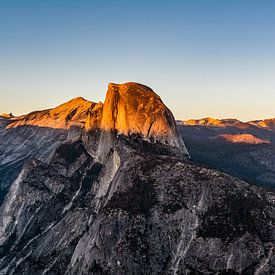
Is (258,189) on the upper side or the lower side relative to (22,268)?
upper

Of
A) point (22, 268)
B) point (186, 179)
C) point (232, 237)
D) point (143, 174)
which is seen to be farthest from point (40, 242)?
point (232, 237)

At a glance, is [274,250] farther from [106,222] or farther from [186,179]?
[106,222]

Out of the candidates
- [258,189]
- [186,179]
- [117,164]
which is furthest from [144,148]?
[258,189]

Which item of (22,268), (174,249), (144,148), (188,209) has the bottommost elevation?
(22,268)

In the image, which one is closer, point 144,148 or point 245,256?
point 245,256

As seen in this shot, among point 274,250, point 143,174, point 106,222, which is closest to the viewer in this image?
point 274,250

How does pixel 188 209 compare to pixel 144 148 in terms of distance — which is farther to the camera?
pixel 144 148

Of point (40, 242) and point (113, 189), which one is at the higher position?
point (113, 189)

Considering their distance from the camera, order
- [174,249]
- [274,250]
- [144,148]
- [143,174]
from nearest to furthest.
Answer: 1. [274,250]
2. [174,249]
3. [143,174]
4. [144,148]

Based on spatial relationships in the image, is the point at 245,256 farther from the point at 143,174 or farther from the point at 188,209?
the point at 143,174
